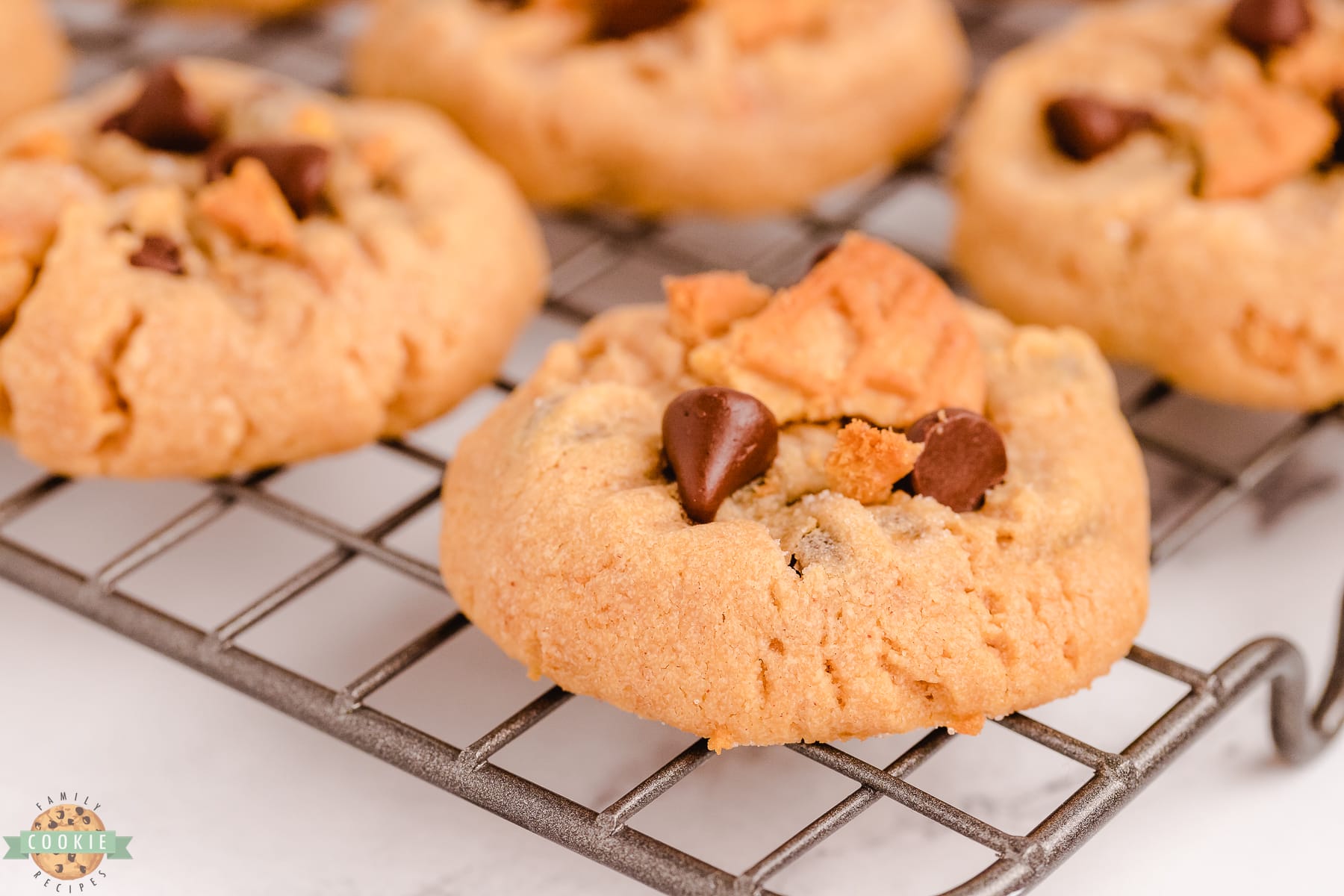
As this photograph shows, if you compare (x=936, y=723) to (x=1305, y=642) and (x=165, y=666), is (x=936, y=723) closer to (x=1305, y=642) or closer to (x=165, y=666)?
(x=1305, y=642)

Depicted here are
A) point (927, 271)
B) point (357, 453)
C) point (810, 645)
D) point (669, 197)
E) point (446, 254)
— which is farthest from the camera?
point (669, 197)

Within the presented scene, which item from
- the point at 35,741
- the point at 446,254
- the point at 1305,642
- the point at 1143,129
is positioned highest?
the point at 1143,129

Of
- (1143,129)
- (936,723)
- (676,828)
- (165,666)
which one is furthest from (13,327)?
(1143,129)

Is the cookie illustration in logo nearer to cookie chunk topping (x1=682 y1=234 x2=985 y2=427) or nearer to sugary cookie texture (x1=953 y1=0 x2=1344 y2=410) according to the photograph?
cookie chunk topping (x1=682 y1=234 x2=985 y2=427)

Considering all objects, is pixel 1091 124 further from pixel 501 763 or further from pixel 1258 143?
pixel 501 763

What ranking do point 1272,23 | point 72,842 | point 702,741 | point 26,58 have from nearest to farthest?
point 702,741, point 72,842, point 1272,23, point 26,58

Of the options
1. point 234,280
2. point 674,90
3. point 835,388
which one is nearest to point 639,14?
point 674,90
